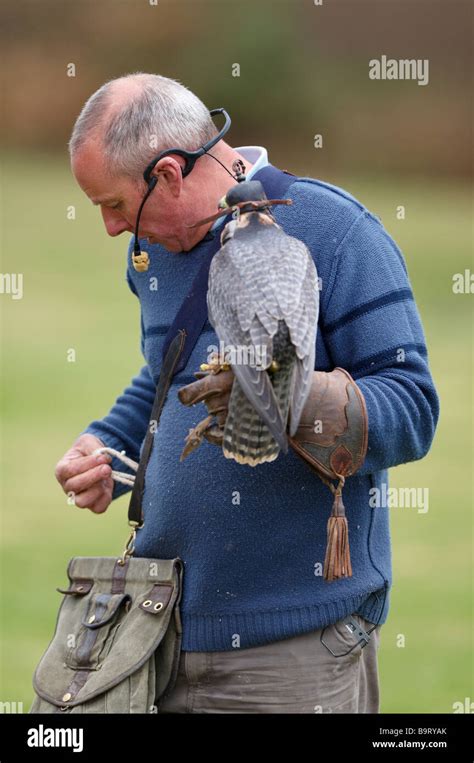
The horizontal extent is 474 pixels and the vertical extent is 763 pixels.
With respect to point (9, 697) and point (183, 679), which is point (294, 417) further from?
point (9, 697)

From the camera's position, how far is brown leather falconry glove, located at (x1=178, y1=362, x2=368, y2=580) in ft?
10.2

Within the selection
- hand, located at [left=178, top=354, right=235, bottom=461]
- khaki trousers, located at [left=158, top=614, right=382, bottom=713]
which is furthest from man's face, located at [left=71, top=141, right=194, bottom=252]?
khaki trousers, located at [left=158, top=614, right=382, bottom=713]

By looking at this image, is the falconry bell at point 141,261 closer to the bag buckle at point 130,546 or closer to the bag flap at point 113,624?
the bag buckle at point 130,546

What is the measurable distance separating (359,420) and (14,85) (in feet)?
68.3

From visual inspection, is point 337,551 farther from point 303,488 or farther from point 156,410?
point 156,410

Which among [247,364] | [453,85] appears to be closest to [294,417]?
[247,364]

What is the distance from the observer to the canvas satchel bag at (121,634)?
344 centimetres

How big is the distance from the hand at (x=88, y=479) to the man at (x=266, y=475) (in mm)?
307

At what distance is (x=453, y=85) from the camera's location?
24.2 m

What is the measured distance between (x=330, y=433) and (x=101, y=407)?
34.2ft

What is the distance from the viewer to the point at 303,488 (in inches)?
134

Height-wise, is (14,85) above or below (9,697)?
above

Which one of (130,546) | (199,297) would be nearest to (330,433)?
(199,297)

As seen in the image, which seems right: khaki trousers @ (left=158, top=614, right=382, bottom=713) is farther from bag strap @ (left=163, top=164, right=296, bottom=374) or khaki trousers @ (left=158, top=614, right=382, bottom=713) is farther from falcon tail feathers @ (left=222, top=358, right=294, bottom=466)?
bag strap @ (left=163, top=164, right=296, bottom=374)
